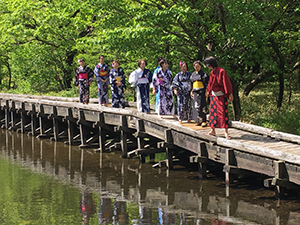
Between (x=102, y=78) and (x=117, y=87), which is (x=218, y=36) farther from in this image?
(x=102, y=78)

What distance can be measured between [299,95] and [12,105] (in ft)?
45.0

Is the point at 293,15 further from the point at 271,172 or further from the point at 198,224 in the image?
the point at 198,224

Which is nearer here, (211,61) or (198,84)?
(211,61)

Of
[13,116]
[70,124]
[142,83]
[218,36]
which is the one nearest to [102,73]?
[70,124]

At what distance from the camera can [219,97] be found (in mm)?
10656

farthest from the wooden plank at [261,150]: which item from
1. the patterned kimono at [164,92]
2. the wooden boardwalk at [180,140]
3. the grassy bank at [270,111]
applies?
the grassy bank at [270,111]

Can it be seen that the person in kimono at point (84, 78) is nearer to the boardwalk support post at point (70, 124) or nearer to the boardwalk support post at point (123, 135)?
the boardwalk support post at point (70, 124)

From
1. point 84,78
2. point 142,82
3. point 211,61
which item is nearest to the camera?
point 211,61

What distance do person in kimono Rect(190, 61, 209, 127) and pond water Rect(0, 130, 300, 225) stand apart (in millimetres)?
1442

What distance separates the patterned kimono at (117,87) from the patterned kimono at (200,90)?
11.7 feet

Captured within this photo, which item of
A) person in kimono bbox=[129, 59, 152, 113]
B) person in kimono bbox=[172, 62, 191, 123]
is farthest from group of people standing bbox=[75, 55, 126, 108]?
person in kimono bbox=[172, 62, 191, 123]

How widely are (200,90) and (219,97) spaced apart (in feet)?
4.81

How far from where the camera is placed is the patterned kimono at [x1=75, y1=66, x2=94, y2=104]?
1689 centimetres

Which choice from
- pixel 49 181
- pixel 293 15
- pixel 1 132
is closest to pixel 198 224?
pixel 49 181
